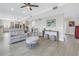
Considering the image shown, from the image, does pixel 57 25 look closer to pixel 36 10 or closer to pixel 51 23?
pixel 51 23

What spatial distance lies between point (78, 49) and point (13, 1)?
186 centimetres

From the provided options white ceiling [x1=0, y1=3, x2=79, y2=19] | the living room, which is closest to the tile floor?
the living room

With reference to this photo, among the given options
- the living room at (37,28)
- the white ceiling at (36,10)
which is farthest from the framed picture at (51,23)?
the white ceiling at (36,10)

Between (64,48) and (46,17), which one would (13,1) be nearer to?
(46,17)

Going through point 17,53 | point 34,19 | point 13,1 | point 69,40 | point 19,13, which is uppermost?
point 13,1

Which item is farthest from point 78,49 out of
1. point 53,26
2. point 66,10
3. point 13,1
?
point 13,1

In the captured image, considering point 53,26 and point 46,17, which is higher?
point 46,17

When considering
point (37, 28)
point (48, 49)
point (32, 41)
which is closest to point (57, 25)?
point (37, 28)

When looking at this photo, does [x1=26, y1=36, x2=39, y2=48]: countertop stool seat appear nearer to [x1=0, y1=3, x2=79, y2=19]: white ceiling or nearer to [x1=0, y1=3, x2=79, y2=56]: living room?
[x1=0, y1=3, x2=79, y2=56]: living room

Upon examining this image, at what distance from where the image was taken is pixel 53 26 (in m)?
2.34

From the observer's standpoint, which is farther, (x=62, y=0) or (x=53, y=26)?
(x=53, y=26)

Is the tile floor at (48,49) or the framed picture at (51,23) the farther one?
the framed picture at (51,23)

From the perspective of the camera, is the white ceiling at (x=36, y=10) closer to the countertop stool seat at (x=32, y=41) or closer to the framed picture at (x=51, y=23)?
the framed picture at (x=51, y=23)

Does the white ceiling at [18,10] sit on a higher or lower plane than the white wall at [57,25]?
higher
